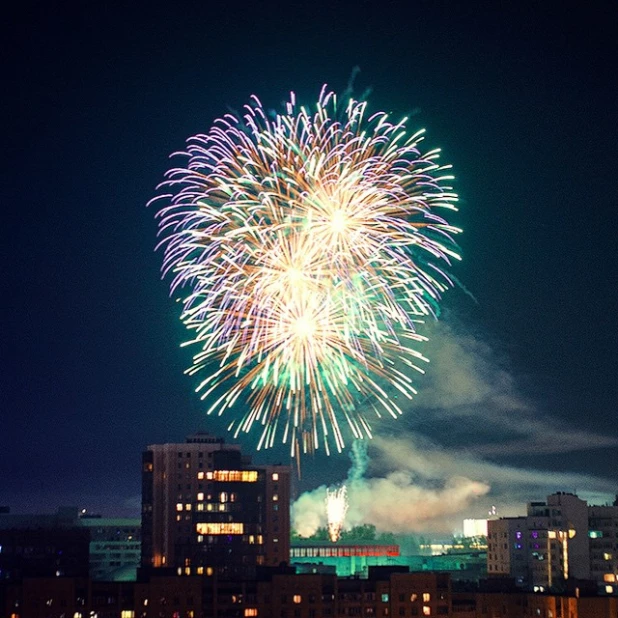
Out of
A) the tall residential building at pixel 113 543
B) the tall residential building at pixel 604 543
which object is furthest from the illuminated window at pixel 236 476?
the tall residential building at pixel 113 543

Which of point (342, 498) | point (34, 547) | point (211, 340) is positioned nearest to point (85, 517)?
point (342, 498)

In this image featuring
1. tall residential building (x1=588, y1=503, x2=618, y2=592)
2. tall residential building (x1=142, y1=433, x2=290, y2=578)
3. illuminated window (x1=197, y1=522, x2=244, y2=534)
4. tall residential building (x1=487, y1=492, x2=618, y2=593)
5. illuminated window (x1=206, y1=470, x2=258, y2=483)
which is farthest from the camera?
illuminated window (x1=206, y1=470, x2=258, y2=483)

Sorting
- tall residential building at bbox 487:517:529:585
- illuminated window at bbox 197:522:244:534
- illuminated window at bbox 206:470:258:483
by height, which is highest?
illuminated window at bbox 206:470:258:483

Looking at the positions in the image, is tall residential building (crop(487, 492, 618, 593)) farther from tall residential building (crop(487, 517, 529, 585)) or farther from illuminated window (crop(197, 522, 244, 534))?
illuminated window (crop(197, 522, 244, 534))

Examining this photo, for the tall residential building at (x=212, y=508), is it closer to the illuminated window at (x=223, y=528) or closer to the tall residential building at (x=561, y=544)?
the illuminated window at (x=223, y=528)

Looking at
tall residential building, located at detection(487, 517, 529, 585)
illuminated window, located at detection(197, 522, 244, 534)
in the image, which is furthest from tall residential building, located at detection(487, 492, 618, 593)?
illuminated window, located at detection(197, 522, 244, 534)

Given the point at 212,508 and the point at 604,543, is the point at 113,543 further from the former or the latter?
the point at 604,543
